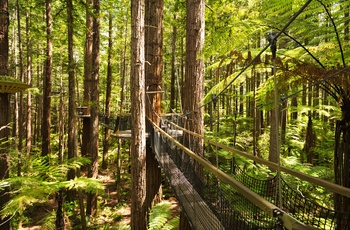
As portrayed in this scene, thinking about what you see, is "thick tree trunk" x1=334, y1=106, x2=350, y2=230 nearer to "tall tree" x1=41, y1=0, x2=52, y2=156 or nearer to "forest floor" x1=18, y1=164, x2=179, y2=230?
"forest floor" x1=18, y1=164, x2=179, y2=230

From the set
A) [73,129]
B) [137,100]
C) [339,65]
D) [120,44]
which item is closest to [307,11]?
[339,65]

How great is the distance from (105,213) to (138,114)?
6.14 m

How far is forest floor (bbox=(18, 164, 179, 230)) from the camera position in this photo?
760cm

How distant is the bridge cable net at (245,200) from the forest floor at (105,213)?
3.56 metres

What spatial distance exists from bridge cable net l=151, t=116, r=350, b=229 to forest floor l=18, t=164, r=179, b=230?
11.7ft

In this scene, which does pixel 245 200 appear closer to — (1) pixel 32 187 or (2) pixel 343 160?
(2) pixel 343 160

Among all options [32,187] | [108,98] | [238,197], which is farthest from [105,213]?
[238,197]

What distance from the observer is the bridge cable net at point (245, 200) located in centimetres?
105

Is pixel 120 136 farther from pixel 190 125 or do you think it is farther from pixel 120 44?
pixel 120 44

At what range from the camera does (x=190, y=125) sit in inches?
180

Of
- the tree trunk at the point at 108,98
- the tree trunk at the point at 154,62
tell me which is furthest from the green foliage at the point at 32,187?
the tree trunk at the point at 108,98

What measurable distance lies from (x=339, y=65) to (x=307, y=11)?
778 mm

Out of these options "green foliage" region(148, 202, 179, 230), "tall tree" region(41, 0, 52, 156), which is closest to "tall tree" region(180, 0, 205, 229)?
"green foliage" region(148, 202, 179, 230)

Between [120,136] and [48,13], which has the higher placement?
[48,13]
